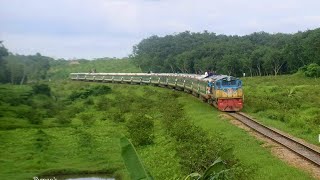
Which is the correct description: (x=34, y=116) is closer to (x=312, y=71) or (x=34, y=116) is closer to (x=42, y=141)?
(x=42, y=141)

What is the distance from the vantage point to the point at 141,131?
25.4m

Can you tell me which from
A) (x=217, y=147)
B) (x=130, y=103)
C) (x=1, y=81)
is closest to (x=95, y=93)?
(x=130, y=103)

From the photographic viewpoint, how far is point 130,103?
41344mm

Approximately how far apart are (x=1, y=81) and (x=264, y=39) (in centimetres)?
11283

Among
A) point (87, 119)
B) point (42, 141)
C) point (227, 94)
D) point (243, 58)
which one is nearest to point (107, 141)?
point (42, 141)

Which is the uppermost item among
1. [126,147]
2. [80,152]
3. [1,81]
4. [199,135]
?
[1,81]

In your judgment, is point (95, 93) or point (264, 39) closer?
point (95, 93)

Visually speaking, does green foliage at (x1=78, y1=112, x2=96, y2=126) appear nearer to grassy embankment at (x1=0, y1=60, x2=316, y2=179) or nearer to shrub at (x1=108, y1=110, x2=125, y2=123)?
grassy embankment at (x1=0, y1=60, x2=316, y2=179)

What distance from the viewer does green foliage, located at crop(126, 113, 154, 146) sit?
2475 cm

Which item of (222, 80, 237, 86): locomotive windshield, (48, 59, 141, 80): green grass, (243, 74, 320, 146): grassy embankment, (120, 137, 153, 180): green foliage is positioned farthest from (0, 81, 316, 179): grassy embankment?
(48, 59, 141, 80): green grass

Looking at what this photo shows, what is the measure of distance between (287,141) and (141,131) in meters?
8.68

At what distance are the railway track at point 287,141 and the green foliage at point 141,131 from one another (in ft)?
17.8

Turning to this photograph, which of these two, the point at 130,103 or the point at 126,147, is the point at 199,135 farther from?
the point at 130,103

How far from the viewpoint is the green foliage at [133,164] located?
684cm
